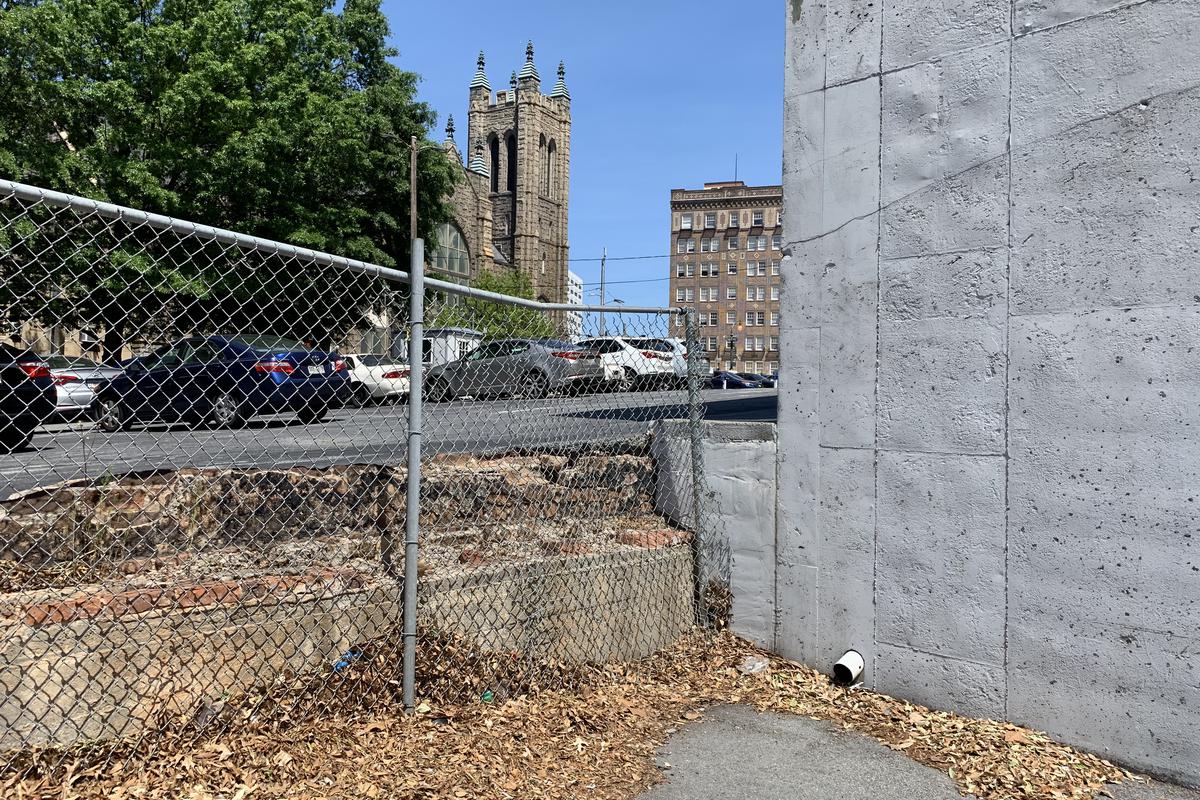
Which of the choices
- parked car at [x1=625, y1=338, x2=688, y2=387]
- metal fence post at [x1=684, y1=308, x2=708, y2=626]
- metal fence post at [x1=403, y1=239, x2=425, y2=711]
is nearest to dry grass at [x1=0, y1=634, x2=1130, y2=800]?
metal fence post at [x1=403, y1=239, x2=425, y2=711]

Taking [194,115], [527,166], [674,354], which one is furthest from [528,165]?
[674,354]

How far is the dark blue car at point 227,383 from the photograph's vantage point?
3287 millimetres

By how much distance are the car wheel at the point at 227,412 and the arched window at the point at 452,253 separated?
46.7 metres

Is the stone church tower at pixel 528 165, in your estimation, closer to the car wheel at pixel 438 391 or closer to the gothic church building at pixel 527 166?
the gothic church building at pixel 527 166

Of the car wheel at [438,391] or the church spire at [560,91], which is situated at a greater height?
the church spire at [560,91]

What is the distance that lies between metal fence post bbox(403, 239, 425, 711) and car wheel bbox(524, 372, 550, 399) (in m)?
1.06

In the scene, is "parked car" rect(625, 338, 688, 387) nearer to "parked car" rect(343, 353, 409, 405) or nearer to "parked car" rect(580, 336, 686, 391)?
"parked car" rect(580, 336, 686, 391)

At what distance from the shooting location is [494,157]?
77500 mm

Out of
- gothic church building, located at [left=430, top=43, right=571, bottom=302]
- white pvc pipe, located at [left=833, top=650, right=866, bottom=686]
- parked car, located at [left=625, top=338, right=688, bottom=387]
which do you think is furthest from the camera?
gothic church building, located at [left=430, top=43, right=571, bottom=302]

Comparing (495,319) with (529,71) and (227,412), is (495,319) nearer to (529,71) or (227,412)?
(227,412)

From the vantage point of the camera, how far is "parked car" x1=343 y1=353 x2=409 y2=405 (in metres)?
3.62

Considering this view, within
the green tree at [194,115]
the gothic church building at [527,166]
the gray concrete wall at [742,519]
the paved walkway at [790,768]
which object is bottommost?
the paved walkway at [790,768]

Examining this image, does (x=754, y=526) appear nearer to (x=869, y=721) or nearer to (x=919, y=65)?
(x=869, y=721)

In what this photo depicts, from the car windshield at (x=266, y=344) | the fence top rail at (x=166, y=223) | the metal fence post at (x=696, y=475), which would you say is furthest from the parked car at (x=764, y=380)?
the fence top rail at (x=166, y=223)
